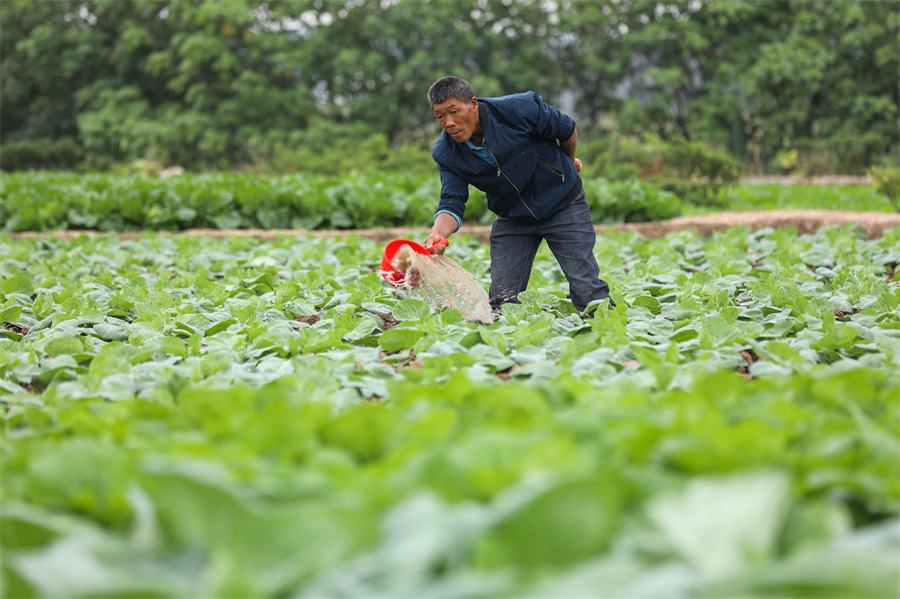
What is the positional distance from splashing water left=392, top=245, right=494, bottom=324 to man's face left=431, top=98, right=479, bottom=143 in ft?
1.96

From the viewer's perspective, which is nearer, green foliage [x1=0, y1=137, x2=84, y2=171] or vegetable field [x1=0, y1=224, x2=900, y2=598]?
vegetable field [x1=0, y1=224, x2=900, y2=598]

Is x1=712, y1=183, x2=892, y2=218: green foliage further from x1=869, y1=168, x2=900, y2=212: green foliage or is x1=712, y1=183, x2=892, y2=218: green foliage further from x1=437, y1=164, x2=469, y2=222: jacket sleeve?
x1=437, y1=164, x2=469, y2=222: jacket sleeve

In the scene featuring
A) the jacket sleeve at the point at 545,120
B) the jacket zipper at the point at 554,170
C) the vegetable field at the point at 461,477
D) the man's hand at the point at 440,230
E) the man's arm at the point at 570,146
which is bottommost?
the vegetable field at the point at 461,477

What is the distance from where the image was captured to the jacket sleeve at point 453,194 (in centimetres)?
357

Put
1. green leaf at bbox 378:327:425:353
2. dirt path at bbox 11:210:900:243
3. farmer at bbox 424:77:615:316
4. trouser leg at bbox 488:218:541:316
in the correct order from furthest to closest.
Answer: dirt path at bbox 11:210:900:243
trouser leg at bbox 488:218:541:316
farmer at bbox 424:77:615:316
green leaf at bbox 378:327:425:353

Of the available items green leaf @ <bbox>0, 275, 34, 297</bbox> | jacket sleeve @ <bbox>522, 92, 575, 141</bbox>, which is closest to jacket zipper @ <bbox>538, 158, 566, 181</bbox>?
jacket sleeve @ <bbox>522, 92, 575, 141</bbox>

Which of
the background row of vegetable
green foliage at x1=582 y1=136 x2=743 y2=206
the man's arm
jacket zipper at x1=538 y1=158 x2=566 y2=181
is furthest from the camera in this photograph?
green foliage at x1=582 y1=136 x2=743 y2=206

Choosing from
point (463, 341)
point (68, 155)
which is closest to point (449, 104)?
point (463, 341)

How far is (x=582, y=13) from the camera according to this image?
20.3 metres

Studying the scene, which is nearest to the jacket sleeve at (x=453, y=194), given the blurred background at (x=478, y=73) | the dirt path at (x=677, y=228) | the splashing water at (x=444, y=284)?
the splashing water at (x=444, y=284)

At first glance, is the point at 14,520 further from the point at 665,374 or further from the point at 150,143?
the point at 150,143

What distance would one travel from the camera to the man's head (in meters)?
3.15

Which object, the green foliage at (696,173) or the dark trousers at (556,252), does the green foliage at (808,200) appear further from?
the dark trousers at (556,252)

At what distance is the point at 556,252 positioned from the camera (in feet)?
12.2
